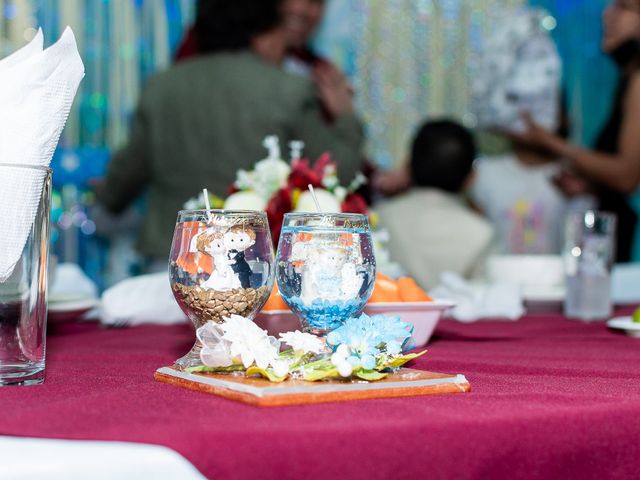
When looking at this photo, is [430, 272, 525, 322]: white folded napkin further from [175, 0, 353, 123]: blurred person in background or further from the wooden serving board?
[175, 0, 353, 123]: blurred person in background

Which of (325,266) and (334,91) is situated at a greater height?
(334,91)

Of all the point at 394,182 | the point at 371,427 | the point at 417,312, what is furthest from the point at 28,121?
the point at 394,182

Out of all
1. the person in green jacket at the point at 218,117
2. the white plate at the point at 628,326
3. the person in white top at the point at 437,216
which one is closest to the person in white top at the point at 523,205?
the person in white top at the point at 437,216

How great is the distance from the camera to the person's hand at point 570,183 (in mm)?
3262

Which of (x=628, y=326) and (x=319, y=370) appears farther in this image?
(x=628, y=326)

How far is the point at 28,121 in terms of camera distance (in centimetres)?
70

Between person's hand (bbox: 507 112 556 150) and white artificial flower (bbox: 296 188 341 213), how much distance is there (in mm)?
2415

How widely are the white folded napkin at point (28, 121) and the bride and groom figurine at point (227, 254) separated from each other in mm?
141

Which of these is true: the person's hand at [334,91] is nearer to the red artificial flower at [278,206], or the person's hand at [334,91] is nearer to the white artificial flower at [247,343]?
the red artificial flower at [278,206]

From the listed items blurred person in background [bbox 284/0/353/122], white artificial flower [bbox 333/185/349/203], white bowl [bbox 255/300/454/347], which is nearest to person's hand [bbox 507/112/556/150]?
blurred person in background [bbox 284/0/353/122]

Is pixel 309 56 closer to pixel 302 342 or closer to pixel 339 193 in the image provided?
pixel 339 193

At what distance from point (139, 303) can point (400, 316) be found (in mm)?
523

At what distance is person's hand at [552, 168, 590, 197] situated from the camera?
326 centimetres

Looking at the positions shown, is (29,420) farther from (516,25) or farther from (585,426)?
(516,25)
